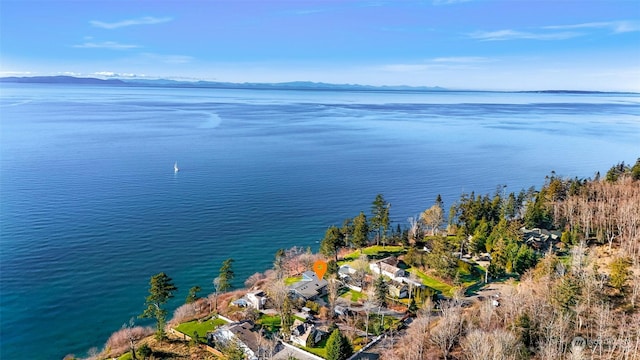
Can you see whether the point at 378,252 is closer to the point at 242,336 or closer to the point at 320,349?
the point at 320,349

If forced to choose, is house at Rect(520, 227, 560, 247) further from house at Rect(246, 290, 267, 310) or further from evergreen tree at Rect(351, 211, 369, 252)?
house at Rect(246, 290, 267, 310)

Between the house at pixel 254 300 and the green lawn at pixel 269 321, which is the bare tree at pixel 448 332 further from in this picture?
the house at pixel 254 300

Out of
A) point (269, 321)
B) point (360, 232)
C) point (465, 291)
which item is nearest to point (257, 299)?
point (269, 321)

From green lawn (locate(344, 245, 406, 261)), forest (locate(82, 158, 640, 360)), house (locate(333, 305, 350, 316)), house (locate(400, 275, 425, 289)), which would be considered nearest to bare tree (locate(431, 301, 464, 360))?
forest (locate(82, 158, 640, 360))

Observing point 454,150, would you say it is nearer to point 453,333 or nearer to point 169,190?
point 169,190

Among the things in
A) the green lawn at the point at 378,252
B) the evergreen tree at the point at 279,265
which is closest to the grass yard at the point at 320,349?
the evergreen tree at the point at 279,265
